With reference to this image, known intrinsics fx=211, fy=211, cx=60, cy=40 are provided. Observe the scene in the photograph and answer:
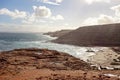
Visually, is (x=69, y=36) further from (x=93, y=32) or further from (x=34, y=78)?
(x=34, y=78)

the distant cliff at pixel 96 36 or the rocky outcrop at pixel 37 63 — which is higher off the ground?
the distant cliff at pixel 96 36

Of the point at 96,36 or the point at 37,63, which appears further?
the point at 96,36

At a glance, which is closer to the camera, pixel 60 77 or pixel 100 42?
pixel 60 77

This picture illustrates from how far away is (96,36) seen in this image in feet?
380

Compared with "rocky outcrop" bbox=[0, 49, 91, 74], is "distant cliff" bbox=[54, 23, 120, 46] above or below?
above

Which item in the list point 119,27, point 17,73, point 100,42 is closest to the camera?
point 17,73

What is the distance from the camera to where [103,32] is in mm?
119000

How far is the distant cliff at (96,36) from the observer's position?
104562 millimetres

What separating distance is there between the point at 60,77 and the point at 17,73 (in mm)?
5787

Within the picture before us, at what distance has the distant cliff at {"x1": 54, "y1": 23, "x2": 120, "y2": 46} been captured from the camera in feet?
343

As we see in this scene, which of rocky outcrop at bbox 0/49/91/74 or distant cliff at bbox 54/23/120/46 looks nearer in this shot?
rocky outcrop at bbox 0/49/91/74

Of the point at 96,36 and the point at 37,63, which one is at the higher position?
the point at 96,36

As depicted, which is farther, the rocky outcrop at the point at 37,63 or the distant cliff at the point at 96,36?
the distant cliff at the point at 96,36

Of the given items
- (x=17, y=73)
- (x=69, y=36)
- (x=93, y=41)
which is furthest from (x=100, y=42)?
(x=17, y=73)
